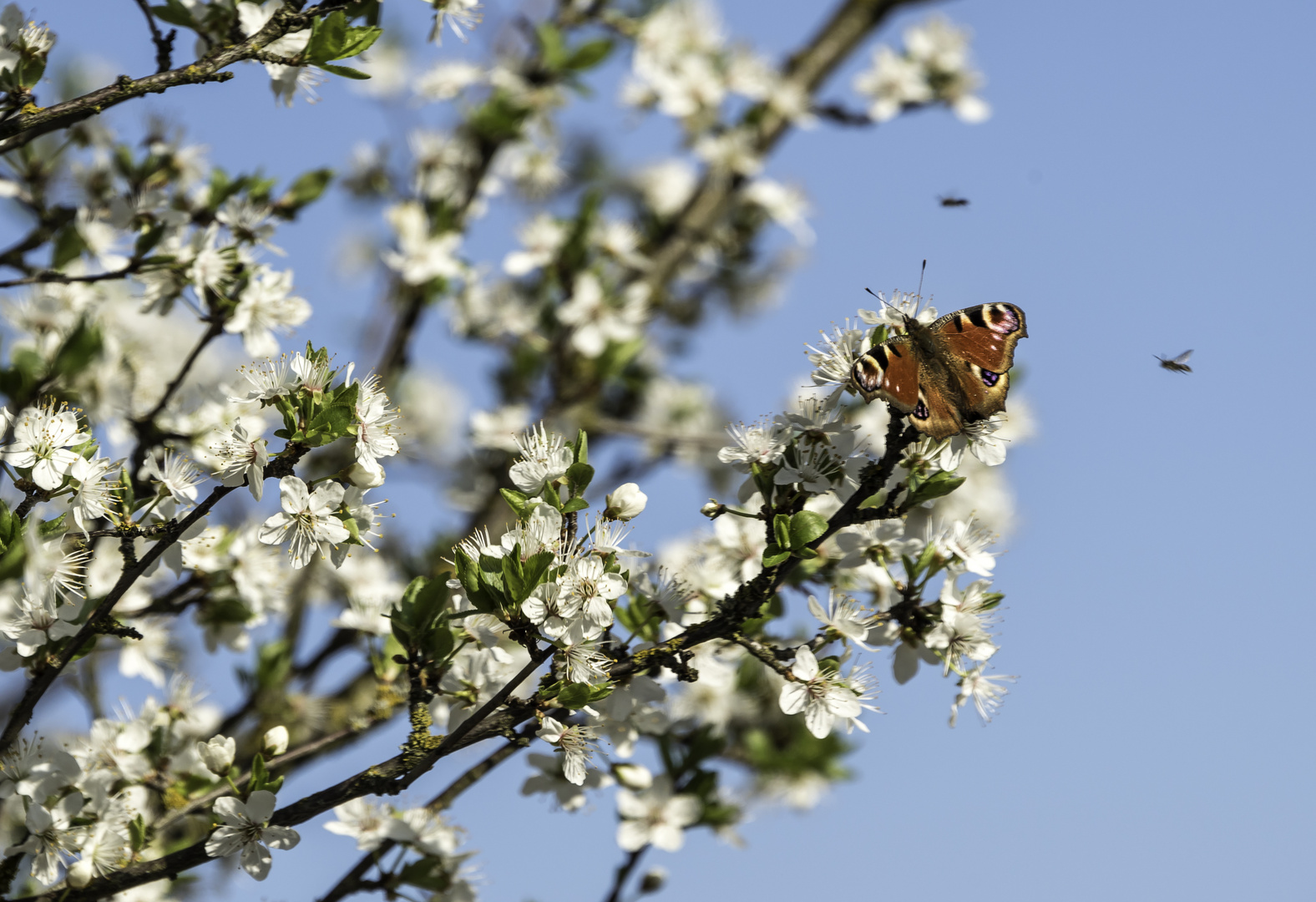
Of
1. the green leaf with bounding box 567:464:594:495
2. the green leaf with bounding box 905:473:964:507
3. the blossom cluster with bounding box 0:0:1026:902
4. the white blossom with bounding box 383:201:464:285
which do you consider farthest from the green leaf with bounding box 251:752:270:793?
the white blossom with bounding box 383:201:464:285

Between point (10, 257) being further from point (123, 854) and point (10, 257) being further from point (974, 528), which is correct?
point (974, 528)

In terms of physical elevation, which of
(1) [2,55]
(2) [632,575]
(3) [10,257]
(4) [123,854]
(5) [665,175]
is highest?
(5) [665,175]

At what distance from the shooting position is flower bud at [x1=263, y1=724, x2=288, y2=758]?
2.71m

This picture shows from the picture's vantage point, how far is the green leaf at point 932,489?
2.42 m

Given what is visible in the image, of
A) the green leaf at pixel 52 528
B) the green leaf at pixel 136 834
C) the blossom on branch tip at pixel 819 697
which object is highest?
the green leaf at pixel 52 528

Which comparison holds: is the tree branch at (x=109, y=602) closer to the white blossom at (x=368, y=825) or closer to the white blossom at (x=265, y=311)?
the white blossom at (x=368, y=825)

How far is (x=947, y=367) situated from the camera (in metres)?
2.41

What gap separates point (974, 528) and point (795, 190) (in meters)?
3.89

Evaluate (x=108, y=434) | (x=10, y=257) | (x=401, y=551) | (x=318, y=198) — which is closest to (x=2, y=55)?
(x=10, y=257)

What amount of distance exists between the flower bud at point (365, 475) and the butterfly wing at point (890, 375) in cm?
108

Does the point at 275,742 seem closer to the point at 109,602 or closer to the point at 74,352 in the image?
the point at 109,602

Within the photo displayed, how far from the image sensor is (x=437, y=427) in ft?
29.9

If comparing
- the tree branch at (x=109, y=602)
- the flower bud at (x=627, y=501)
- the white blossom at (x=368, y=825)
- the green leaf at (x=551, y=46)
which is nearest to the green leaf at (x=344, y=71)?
the tree branch at (x=109, y=602)

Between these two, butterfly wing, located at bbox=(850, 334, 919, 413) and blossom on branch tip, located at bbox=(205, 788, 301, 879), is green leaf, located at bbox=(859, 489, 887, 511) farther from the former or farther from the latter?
blossom on branch tip, located at bbox=(205, 788, 301, 879)
